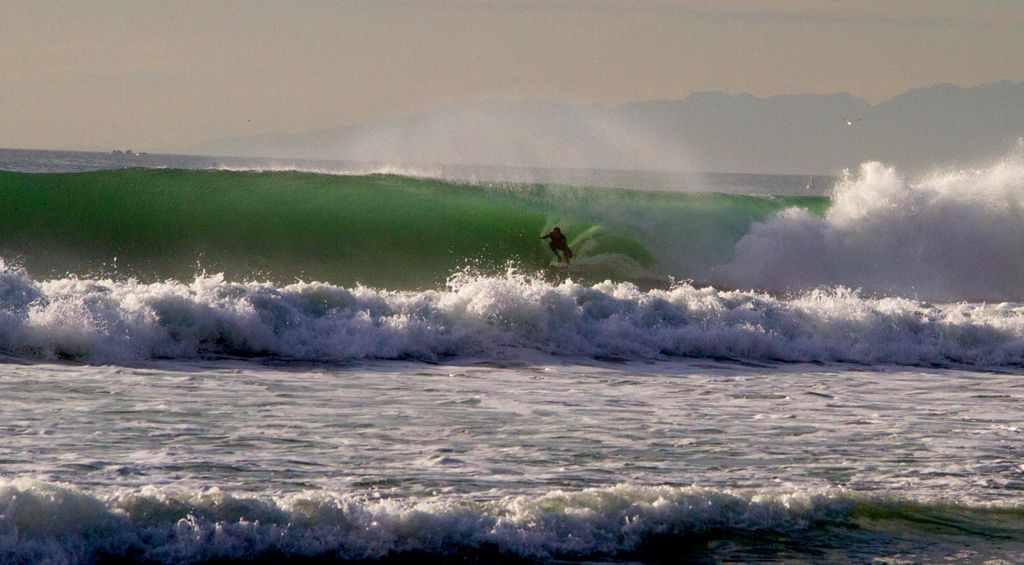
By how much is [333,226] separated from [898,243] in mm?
10808

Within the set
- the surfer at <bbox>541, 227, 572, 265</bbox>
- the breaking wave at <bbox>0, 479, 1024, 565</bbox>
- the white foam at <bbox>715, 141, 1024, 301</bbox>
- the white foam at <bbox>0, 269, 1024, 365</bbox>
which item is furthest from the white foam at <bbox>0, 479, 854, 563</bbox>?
the white foam at <bbox>715, 141, 1024, 301</bbox>

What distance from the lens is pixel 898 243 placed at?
23016mm

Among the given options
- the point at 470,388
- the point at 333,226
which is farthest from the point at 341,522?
the point at 333,226

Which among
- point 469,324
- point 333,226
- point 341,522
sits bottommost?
point 341,522

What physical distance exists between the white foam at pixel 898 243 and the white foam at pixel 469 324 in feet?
22.3

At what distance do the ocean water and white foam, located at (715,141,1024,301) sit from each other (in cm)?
10

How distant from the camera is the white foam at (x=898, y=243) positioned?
73.4ft

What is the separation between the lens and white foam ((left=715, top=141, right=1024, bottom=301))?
73.4 feet

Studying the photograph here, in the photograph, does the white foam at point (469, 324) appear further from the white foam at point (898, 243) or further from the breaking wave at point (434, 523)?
the white foam at point (898, 243)

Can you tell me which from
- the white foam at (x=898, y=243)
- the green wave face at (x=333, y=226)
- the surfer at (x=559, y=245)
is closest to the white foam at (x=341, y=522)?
the green wave face at (x=333, y=226)

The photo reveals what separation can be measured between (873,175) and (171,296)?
54.0ft

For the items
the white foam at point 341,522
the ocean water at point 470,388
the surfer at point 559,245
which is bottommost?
the white foam at point 341,522

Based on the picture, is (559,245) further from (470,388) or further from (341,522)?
(341,522)

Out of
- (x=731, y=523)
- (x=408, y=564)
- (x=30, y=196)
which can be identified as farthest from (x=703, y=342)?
A: (x=30, y=196)
